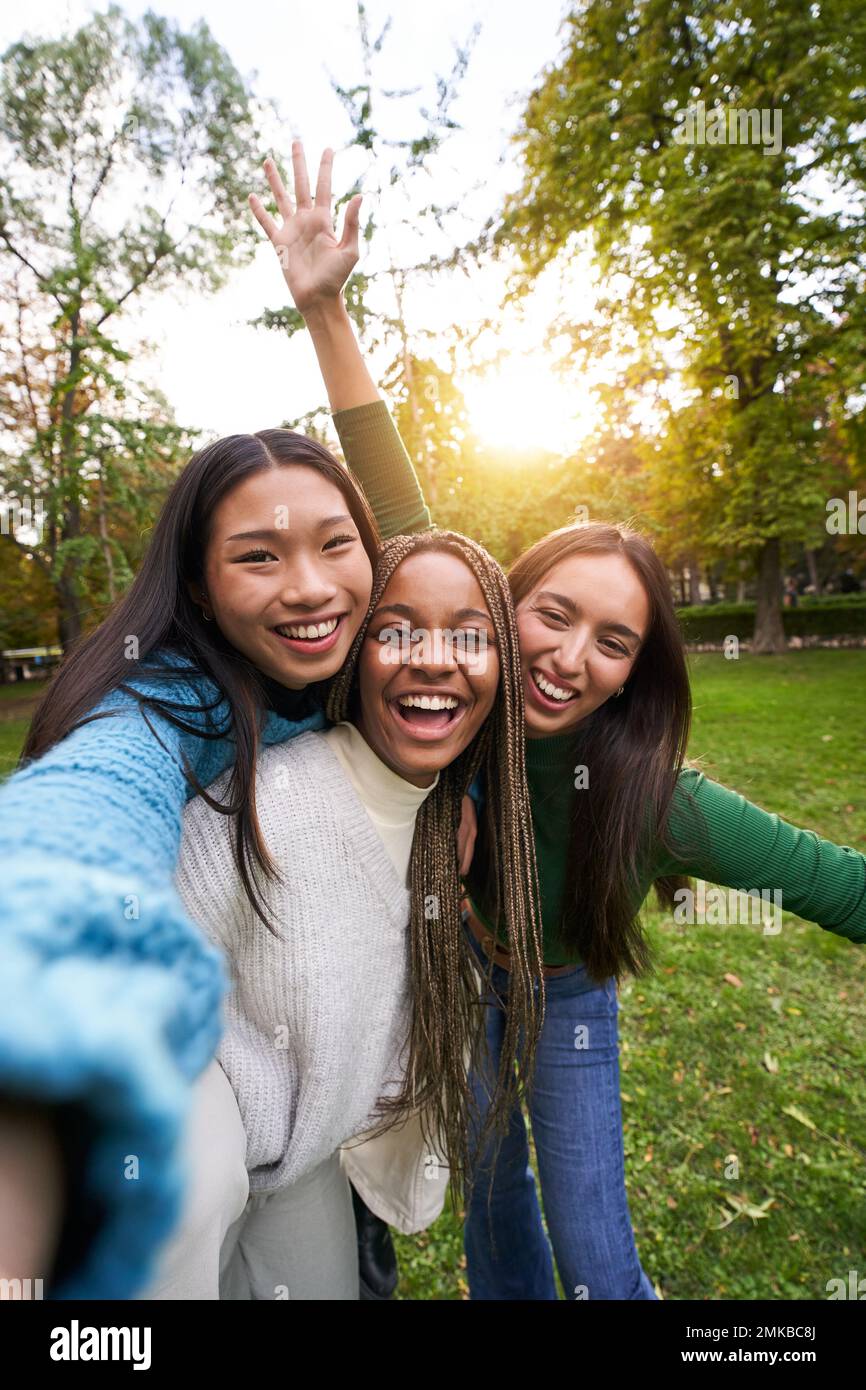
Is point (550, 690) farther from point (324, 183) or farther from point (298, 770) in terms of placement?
point (324, 183)

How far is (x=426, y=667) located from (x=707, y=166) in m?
12.2

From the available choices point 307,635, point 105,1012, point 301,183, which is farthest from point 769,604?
point 105,1012

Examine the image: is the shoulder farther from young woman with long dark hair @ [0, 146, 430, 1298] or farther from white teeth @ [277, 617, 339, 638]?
white teeth @ [277, 617, 339, 638]

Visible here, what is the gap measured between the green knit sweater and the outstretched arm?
97 cm

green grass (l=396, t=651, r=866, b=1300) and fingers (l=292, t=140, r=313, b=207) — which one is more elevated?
fingers (l=292, t=140, r=313, b=207)

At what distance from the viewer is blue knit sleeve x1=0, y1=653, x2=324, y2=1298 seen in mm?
403

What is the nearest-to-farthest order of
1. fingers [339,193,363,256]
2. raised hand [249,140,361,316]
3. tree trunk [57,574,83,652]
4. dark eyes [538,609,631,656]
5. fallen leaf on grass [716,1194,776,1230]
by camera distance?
dark eyes [538,609,631,656] < fingers [339,193,363,256] < raised hand [249,140,361,316] < fallen leaf on grass [716,1194,776,1230] < tree trunk [57,574,83,652]

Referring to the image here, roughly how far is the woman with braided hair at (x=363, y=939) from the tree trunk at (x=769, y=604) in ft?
57.9

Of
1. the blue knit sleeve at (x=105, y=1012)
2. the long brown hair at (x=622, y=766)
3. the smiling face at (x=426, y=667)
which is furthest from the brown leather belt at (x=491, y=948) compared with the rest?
the blue knit sleeve at (x=105, y=1012)

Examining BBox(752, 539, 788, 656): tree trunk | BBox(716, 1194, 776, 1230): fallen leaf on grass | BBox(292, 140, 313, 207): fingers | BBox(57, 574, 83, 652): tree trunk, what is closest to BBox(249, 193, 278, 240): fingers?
BBox(292, 140, 313, 207): fingers

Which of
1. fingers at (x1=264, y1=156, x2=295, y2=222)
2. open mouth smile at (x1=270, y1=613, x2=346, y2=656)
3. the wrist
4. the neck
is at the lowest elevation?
the neck

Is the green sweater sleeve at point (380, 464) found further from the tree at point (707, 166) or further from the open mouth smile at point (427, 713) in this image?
the tree at point (707, 166)

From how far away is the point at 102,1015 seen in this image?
429 millimetres

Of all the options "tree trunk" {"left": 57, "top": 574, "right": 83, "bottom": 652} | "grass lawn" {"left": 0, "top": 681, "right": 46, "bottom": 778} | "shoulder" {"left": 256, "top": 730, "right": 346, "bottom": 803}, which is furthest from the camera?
"tree trunk" {"left": 57, "top": 574, "right": 83, "bottom": 652}
